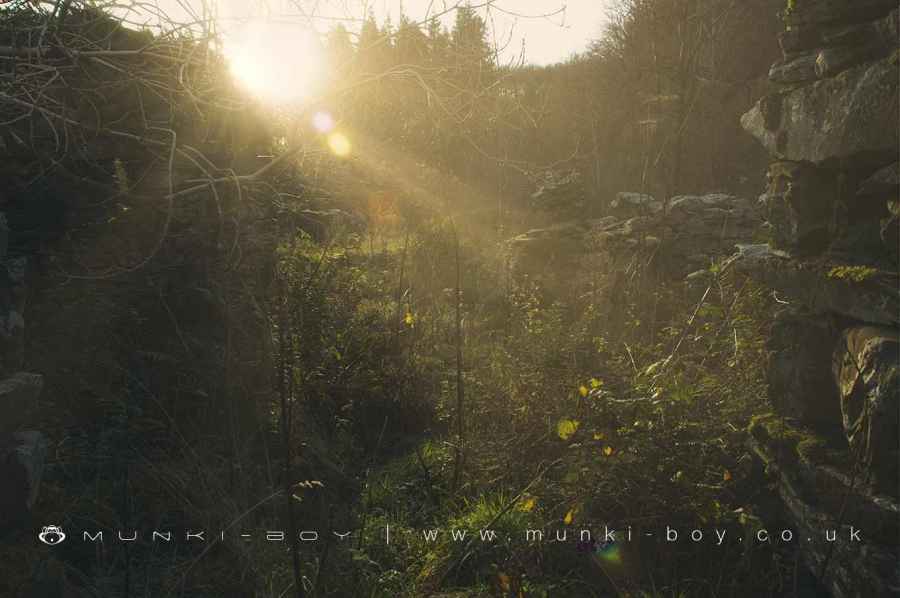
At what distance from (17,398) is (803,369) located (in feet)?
12.1

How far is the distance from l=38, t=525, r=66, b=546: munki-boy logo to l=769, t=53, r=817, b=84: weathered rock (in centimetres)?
403

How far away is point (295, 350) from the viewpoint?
16.2ft

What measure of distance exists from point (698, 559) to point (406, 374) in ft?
9.04

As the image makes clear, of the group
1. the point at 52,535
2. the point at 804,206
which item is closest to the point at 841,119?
the point at 804,206

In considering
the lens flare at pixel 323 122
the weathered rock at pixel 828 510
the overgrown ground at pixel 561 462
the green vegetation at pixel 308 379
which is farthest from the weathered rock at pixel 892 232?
the lens flare at pixel 323 122

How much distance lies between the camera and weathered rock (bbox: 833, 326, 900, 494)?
2416 mm

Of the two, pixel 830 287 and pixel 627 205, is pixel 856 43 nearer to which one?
pixel 830 287

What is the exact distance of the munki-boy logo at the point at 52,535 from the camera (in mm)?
3182

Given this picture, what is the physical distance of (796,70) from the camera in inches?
124

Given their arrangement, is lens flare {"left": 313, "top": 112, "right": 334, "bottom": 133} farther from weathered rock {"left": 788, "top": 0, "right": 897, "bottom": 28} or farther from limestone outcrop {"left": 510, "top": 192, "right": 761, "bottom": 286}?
limestone outcrop {"left": 510, "top": 192, "right": 761, "bottom": 286}

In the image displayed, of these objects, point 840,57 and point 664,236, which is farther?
point 664,236

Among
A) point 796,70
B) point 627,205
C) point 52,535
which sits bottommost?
point 52,535

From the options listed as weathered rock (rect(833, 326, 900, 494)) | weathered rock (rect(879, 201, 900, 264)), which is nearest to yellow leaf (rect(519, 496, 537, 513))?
weathered rock (rect(833, 326, 900, 494))

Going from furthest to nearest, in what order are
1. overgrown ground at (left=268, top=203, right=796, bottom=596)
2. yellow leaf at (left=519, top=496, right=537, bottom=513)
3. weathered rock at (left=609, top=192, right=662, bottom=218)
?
weathered rock at (left=609, top=192, right=662, bottom=218) → yellow leaf at (left=519, top=496, right=537, bottom=513) → overgrown ground at (left=268, top=203, right=796, bottom=596)
